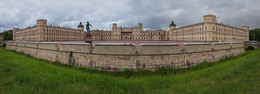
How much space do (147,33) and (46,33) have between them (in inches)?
2710

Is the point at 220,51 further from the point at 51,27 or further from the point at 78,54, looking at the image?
the point at 51,27

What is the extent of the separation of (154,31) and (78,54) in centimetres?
9479

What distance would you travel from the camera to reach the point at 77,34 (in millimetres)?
83875

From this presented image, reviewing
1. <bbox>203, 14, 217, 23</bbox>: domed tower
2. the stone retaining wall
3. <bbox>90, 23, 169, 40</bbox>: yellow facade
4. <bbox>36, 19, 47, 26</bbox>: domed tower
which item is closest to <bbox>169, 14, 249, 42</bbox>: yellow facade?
<bbox>203, 14, 217, 23</bbox>: domed tower

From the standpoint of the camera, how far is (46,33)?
2625 inches

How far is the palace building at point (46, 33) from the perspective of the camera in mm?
65062

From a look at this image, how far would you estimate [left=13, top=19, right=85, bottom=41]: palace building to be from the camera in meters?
65.1

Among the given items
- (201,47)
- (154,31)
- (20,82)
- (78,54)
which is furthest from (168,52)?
(154,31)

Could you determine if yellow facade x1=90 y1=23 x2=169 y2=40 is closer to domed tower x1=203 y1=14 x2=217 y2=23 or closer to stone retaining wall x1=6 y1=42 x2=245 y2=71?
domed tower x1=203 y1=14 x2=217 y2=23

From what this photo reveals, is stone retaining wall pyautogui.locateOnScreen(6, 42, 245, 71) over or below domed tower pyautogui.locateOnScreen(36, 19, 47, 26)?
below

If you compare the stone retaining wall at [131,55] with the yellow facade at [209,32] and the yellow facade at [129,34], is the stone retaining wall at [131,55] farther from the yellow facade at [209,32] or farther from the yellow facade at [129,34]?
Answer: the yellow facade at [129,34]

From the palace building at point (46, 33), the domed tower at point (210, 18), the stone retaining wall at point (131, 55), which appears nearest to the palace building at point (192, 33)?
the domed tower at point (210, 18)

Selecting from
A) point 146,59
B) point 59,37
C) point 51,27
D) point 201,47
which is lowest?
point 146,59

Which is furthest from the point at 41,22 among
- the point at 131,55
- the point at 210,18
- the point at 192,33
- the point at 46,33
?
the point at 210,18
